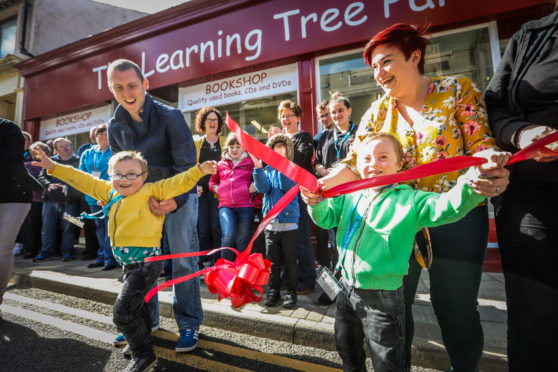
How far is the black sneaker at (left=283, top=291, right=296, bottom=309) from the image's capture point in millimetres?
Answer: 2771

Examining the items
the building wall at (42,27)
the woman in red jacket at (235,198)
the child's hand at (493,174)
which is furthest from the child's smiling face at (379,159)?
the building wall at (42,27)

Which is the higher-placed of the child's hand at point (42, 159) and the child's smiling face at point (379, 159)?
the child's hand at point (42, 159)

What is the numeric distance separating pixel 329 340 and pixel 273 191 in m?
1.58

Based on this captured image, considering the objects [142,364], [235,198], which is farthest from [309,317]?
[235,198]

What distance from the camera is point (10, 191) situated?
2.60 m

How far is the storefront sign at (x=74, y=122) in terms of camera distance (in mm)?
7906

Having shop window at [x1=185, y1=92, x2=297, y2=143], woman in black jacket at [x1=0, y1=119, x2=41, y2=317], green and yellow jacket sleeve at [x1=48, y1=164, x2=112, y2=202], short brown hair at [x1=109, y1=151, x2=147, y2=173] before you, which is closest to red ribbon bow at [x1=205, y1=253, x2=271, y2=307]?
short brown hair at [x1=109, y1=151, x2=147, y2=173]

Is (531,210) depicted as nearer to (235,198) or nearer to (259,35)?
(235,198)

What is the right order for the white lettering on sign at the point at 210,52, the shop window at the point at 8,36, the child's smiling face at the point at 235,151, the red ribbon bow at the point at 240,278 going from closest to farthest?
the red ribbon bow at the point at 240,278 → the child's smiling face at the point at 235,151 → the white lettering on sign at the point at 210,52 → the shop window at the point at 8,36

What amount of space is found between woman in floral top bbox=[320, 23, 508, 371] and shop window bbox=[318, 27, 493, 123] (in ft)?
13.6

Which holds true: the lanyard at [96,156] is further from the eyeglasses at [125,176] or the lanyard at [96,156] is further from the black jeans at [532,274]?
the black jeans at [532,274]

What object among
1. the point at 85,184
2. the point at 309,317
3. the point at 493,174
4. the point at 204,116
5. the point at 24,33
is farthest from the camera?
the point at 24,33

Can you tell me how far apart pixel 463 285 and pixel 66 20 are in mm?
16192

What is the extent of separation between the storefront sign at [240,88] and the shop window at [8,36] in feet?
32.5
